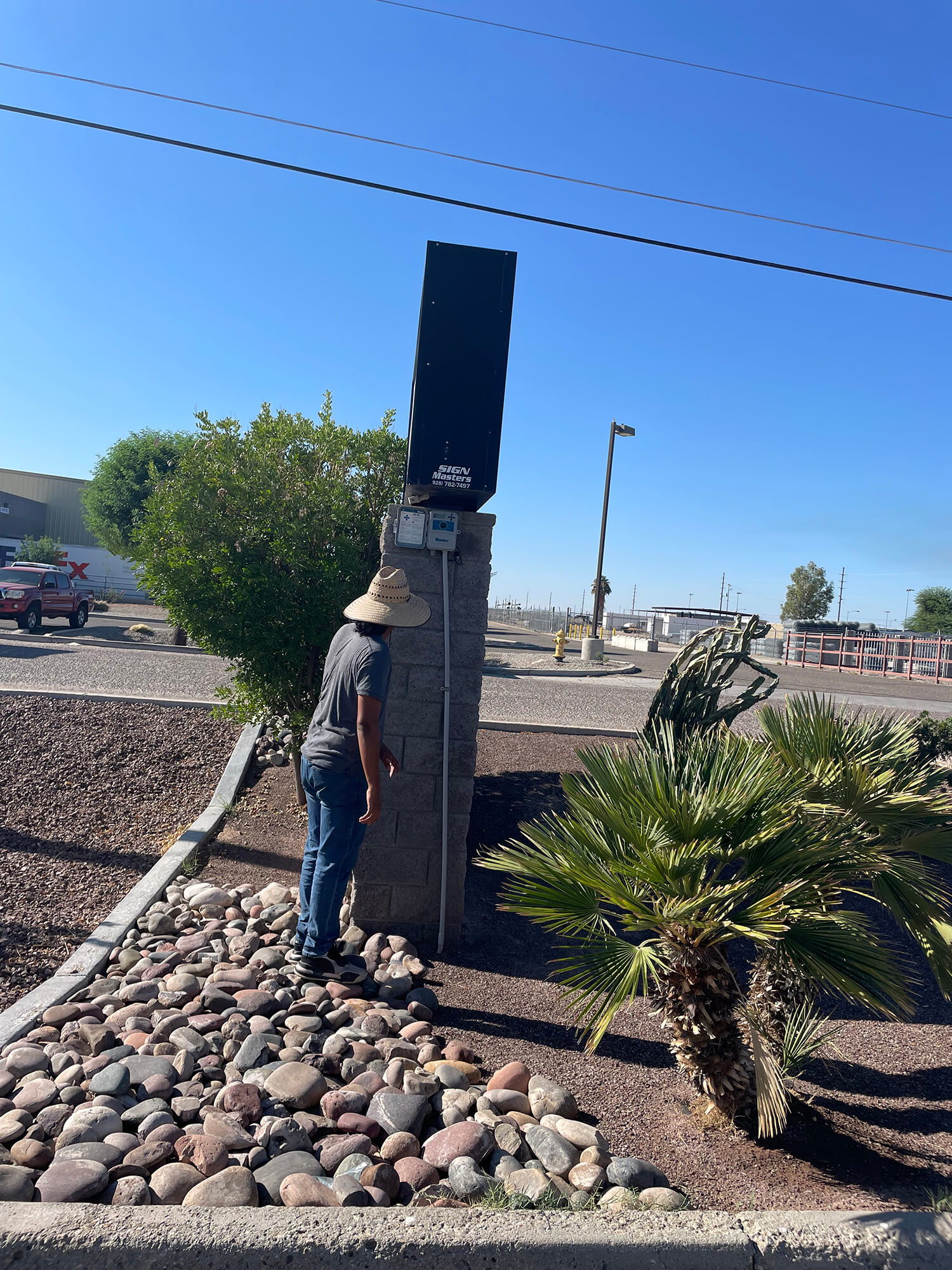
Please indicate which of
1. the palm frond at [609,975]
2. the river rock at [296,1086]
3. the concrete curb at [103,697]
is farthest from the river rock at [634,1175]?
the concrete curb at [103,697]

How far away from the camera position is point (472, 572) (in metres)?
4.91

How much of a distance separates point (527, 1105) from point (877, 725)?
2.34 m

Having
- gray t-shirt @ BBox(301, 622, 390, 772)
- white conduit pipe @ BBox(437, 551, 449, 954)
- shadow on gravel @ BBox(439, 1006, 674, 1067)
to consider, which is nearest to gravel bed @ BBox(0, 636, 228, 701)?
white conduit pipe @ BBox(437, 551, 449, 954)

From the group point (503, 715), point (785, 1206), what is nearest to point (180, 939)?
point (785, 1206)

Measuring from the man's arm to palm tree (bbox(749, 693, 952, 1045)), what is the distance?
5.72 ft

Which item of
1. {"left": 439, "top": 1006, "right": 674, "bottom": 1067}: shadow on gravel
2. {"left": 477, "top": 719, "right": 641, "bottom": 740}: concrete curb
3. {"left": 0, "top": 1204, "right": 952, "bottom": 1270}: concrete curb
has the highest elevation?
{"left": 477, "top": 719, "right": 641, "bottom": 740}: concrete curb

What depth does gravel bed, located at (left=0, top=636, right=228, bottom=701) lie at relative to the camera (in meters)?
10.2

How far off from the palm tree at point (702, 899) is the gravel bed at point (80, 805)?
2.86 m

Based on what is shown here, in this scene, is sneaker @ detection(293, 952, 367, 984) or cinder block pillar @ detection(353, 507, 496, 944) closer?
sneaker @ detection(293, 952, 367, 984)

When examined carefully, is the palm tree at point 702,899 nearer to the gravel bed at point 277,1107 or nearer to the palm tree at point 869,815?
the palm tree at point 869,815

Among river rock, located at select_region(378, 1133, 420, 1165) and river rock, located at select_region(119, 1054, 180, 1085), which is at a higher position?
river rock, located at select_region(378, 1133, 420, 1165)

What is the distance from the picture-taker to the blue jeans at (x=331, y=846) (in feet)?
13.3

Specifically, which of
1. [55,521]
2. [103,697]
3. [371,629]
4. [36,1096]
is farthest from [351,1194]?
[55,521]

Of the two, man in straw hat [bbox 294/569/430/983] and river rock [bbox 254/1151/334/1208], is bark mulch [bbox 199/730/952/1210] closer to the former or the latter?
man in straw hat [bbox 294/569/430/983]
